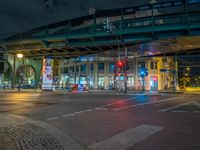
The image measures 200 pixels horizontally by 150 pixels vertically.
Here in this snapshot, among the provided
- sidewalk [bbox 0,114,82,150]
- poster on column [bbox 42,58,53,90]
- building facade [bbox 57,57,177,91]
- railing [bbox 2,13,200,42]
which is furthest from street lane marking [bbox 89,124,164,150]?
building facade [bbox 57,57,177,91]

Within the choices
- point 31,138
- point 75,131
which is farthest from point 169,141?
point 31,138

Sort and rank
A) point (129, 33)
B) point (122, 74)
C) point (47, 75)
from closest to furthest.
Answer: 1. point (129, 33)
2. point (47, 75)
3. point (122, 74)

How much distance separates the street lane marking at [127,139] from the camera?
552 cm

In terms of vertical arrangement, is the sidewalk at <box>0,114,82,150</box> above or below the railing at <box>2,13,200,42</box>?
below

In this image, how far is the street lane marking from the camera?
18.1 ft

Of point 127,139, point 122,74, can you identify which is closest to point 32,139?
point 127,139

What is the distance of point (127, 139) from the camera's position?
244 inches

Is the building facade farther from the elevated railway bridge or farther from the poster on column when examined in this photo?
the poster on column

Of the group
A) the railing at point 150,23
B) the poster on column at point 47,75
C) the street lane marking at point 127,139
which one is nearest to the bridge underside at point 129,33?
the railing at point 150,23

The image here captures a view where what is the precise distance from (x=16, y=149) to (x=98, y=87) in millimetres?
52889

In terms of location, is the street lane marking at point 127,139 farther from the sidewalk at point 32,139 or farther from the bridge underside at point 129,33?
the bridge underside at point 129,33

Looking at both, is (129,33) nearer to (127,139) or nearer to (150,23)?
(150,23)

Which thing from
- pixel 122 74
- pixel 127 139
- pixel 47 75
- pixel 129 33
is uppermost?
pixel 129 33

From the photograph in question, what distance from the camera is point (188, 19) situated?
35344 millimetres
